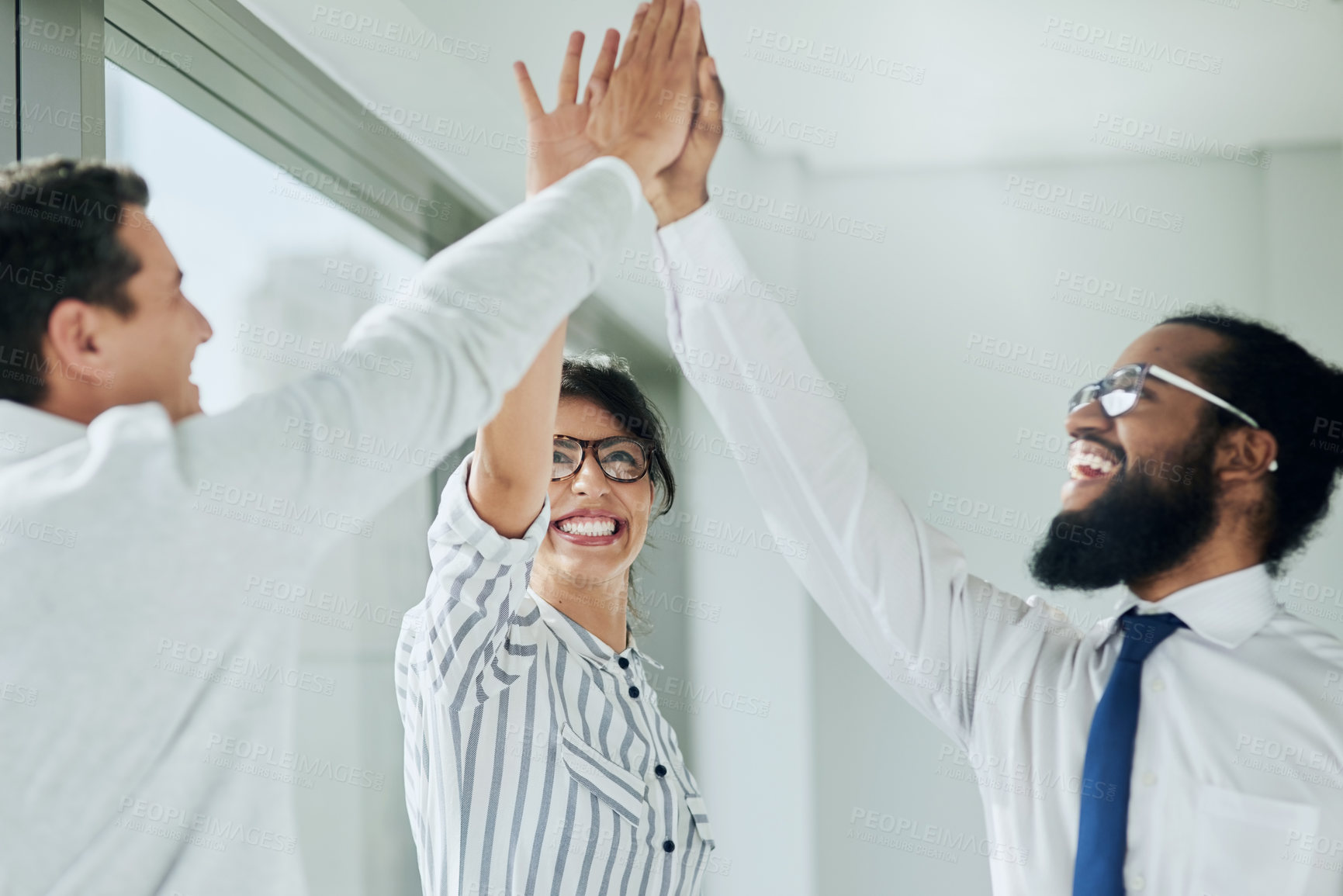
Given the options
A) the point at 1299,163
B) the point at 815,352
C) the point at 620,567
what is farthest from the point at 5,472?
the point at 1299,163

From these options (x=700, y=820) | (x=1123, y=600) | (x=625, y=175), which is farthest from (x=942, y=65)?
(x=700, y=820)

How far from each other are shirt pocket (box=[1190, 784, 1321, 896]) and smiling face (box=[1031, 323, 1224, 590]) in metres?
0.32

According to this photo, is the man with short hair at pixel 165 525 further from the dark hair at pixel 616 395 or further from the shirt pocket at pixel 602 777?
the dark hair at pixel 616 395

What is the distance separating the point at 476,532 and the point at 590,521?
1.34ft

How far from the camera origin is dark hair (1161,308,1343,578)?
1.43m

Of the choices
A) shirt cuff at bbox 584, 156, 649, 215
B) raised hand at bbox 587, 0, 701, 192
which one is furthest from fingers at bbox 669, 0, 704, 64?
shirt cuff at bbox 584, 156, 649, 215

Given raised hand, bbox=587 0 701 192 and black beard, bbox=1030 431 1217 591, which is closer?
raised hand, bbox=587 0 701 192

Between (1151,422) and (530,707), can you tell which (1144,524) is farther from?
(530,707)

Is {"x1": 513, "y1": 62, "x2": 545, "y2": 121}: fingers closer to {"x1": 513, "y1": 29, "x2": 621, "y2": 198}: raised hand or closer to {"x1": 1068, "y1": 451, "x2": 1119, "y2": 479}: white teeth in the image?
{"x1": 513, "y1": 29, "x2": 621, "y2": 198}: raised hand

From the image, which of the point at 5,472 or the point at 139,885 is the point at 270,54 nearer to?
the point at 5,472

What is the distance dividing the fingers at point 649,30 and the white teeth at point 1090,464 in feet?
2.83

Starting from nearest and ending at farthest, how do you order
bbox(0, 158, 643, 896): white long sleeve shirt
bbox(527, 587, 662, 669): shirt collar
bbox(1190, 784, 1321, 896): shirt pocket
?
bbox(0, 158, 643, 896): white long sleeve shirt
bbox(1190, 784, 1321, 896): shirt pocket
bbox(527, 587, 662, 669): shirt collar

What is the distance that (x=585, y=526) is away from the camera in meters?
1.60

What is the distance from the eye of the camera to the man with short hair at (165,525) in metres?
0.69
